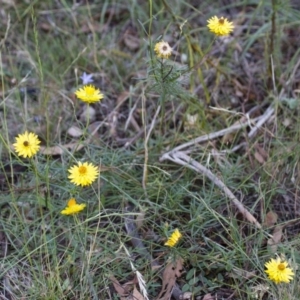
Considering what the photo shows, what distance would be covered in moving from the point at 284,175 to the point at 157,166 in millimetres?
455

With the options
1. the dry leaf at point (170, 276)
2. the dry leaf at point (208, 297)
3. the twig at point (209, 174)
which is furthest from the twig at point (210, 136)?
the dry leaf at point (208, 297)

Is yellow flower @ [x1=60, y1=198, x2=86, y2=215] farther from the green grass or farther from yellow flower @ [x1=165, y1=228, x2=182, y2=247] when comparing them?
yellow flower @ [x1=165, y1=228, x2=182, y2=247]

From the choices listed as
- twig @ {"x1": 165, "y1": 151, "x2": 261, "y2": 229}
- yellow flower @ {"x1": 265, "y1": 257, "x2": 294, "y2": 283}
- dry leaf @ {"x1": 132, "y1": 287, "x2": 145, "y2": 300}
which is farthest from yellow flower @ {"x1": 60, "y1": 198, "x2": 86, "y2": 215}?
yellow flower @ {"x1": 265, "y1": 257, "x2": 294, "y2": 283}

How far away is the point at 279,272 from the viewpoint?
1.91 metres

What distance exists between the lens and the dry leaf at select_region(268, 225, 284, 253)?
7.04ft

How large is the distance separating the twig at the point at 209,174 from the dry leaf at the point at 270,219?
1.7 inches

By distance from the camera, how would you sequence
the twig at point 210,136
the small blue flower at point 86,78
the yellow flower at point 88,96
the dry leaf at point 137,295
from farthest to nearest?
the small blue flower at point 86,78
the twig at point 210,136
the yellow flower at point 88,96
the dry leaf at point 137,295

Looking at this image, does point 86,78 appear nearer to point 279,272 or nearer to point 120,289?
point 120,289

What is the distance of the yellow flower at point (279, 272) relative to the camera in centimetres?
191

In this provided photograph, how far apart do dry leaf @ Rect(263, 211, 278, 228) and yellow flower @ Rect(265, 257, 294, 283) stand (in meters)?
0.33

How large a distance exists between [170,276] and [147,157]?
455mm

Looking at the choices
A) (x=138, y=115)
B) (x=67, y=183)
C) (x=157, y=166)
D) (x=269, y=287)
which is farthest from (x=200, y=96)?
(x=269, y=287)

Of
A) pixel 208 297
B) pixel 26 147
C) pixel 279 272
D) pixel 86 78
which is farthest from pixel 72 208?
pixel 86 78

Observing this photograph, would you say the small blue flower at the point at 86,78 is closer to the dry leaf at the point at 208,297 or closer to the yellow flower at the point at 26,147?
the yellow flower at the point at 26,147
